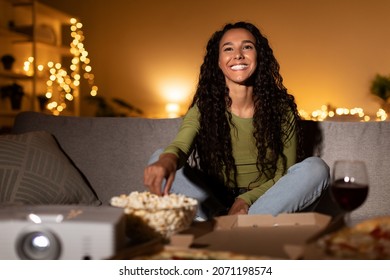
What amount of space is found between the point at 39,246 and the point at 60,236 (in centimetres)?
3

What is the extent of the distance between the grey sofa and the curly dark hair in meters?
0.15

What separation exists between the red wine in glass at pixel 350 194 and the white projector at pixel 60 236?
33 cm

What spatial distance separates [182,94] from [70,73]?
3.56 ft

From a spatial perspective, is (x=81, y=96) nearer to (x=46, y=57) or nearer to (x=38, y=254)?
(x=46, y=57)

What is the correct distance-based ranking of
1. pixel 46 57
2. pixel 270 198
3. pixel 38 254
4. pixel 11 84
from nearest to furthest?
pixel 38 254 → pixel 270 198 → pixel 11 84 → pixel 46 57

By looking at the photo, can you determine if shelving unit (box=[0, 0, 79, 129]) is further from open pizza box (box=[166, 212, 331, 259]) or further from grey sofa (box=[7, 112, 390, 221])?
open pizza box (box=[166, 212, 331, 259])

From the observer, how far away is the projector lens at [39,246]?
0.73 meters

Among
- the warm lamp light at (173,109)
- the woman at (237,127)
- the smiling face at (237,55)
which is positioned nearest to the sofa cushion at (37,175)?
the woman at (237,127)

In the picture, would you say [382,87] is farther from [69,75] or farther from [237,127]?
[237,127]

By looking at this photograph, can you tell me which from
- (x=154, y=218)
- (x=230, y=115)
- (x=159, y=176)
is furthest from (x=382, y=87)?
Result: (x=154, y=218)

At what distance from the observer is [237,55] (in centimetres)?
147

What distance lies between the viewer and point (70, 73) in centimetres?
512

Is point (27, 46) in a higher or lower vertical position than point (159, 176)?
higher
